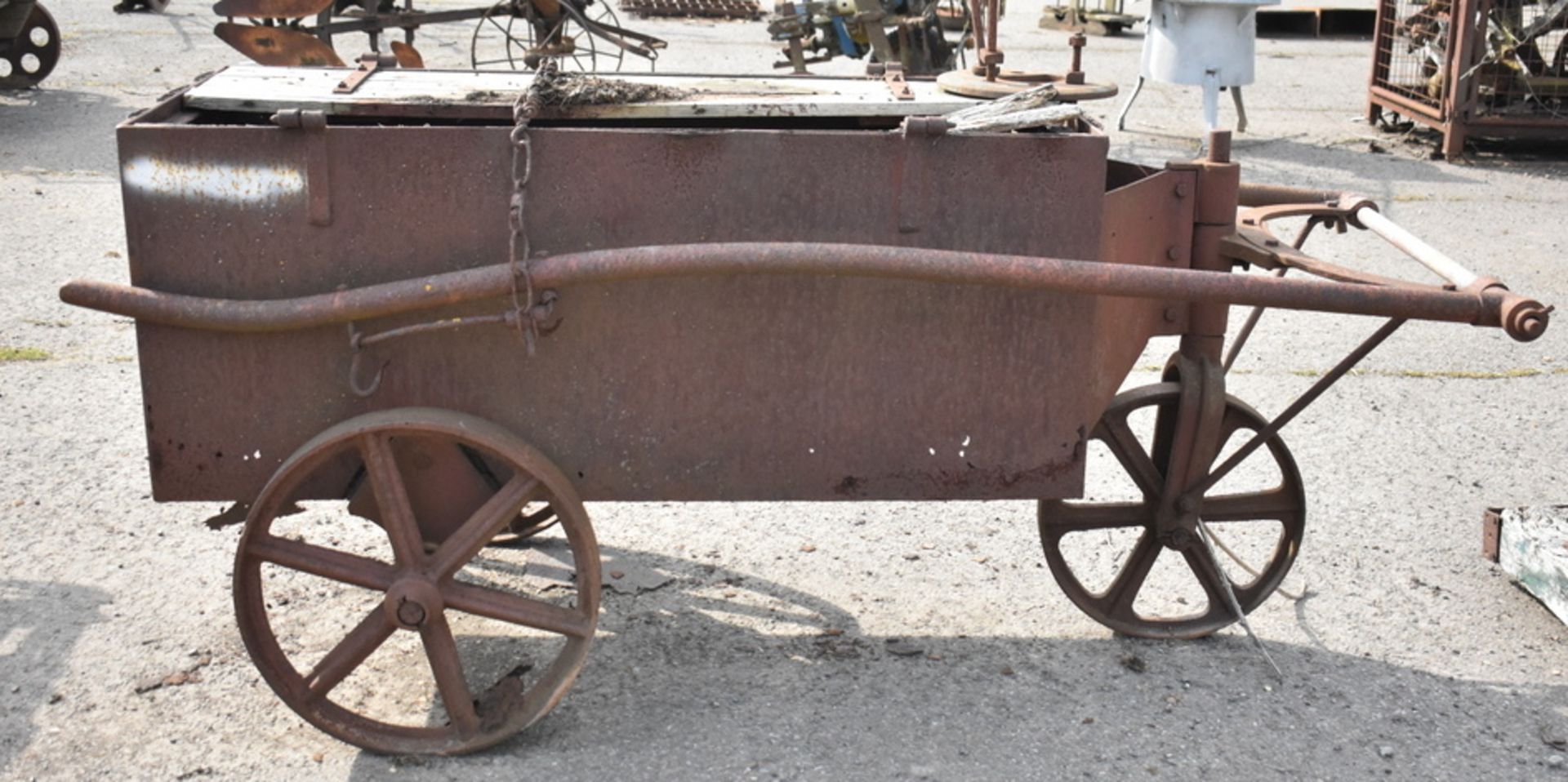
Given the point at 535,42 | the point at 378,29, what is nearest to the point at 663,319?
the point at 378,29

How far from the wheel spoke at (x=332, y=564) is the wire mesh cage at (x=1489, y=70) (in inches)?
300

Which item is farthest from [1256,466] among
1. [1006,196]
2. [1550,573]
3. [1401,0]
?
[1401,0]

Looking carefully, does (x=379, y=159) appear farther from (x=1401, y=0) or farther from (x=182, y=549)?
(x=1401, y=0)

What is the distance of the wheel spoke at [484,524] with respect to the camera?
319 cm

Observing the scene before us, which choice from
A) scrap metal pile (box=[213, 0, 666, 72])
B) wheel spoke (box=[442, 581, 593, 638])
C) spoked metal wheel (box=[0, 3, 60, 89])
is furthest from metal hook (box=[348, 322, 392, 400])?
spoked metal wheel (box=[0, 3, 60, 89])

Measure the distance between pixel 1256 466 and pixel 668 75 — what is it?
2.41 metres

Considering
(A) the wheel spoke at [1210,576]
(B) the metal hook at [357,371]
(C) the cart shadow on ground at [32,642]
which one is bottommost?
(C) the cart shadow on ground at [32,642]

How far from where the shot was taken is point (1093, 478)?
4.90 meters

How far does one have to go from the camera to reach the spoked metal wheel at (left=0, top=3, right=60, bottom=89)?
10.5 m

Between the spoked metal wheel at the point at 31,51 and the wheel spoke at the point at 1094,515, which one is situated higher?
the spoked metal wheel at the point at 31,51

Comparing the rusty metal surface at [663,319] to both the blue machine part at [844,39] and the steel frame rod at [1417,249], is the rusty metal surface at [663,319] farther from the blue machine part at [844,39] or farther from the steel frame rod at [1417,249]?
the blue machine part at [844,39]

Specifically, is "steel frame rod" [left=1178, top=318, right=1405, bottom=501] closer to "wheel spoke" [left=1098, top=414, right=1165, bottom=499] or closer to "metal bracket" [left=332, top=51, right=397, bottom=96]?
"wheel spoke" [left=1098, top=414, right=1165, bottom=499]

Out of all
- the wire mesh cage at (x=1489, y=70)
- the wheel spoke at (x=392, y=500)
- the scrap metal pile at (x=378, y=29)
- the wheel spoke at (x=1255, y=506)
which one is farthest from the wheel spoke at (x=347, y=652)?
the wire mesh cage at (x=1489, y=70)

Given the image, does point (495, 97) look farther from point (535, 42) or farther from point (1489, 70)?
point (535, 42)
